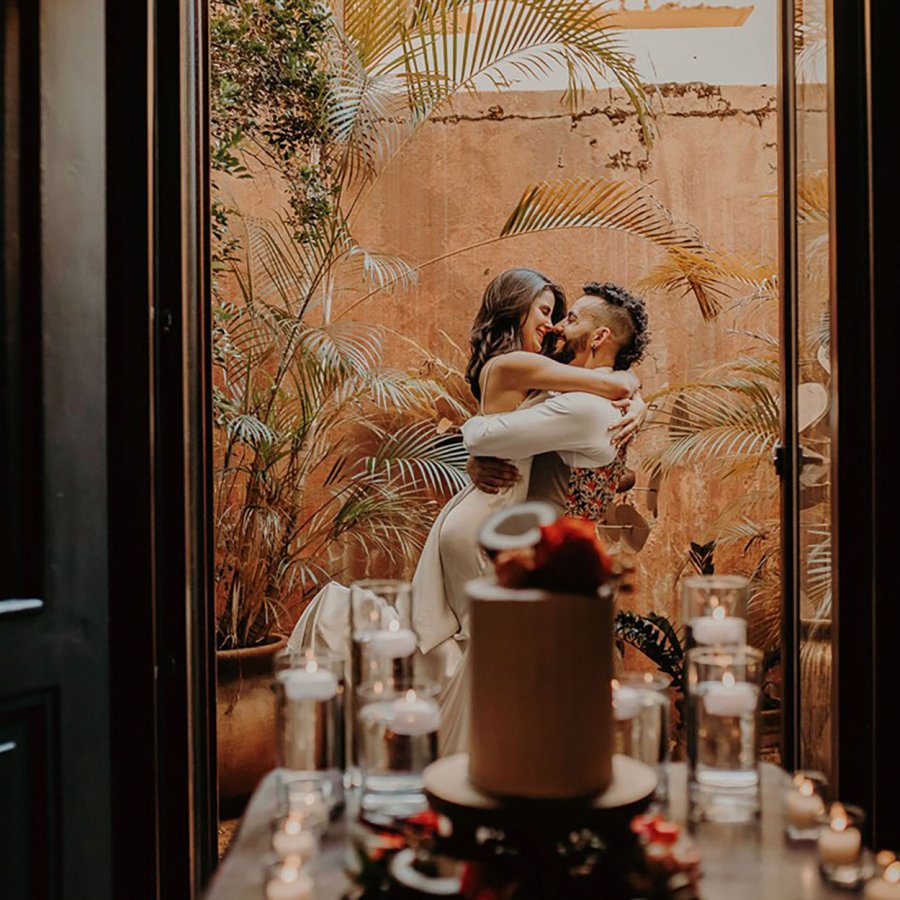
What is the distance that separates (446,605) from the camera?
11.7ft

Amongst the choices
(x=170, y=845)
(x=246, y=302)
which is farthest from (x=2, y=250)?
(x=246, y=302)

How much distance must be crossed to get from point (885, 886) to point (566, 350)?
2.74 meters

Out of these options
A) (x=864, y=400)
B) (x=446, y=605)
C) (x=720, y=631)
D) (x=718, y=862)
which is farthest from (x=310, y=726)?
(x=446, y=605)

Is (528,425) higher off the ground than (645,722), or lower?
higher

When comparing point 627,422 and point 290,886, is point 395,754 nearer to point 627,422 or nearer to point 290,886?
point 290,886

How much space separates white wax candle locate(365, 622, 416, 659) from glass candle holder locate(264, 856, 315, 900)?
0.45 metres

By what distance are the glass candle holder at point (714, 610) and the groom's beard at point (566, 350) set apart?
6.11 feet

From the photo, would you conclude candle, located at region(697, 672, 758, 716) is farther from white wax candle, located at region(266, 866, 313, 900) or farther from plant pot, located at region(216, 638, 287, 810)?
plant pot, located at region(216, 638, 287, 810)

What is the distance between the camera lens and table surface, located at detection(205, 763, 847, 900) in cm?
100

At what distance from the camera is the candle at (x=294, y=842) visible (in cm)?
105

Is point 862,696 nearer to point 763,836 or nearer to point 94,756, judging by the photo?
point 763,836

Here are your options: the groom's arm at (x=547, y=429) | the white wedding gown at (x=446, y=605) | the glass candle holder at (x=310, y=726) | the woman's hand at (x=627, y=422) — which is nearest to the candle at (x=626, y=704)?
the glass candle holder at (x=310, y=726)

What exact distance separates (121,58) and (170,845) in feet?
4.51

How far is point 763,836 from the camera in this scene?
115cm
